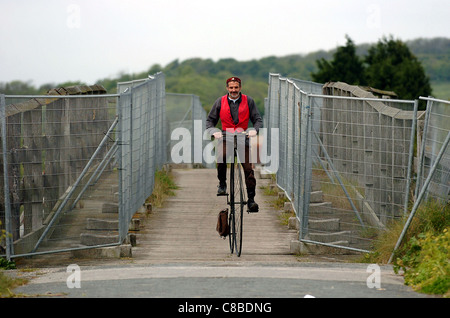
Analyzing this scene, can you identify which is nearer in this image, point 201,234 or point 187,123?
point 201,234

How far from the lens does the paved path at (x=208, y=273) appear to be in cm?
840

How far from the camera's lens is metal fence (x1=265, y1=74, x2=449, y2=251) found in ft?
39.0

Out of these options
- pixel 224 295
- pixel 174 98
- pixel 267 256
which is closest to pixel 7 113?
pixel 267 256

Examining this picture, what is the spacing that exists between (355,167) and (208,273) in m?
3.70

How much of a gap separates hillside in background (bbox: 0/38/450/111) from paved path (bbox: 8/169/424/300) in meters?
87.7

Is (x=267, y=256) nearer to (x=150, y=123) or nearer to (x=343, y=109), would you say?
(x=343, y=109)

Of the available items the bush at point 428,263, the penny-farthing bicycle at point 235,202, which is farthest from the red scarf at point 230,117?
the bush at point 428,263

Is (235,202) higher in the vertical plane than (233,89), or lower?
lower

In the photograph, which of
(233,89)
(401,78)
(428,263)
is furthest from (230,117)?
(401,78)

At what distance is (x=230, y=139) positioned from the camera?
1173 cm

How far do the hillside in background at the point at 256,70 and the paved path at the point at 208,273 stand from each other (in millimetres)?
87714

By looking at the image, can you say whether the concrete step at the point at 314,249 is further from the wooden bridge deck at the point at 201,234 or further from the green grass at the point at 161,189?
the green grass at the point at 161,189

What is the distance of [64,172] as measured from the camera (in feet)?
39.8

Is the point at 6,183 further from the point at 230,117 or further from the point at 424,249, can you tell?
the point at 424,249
